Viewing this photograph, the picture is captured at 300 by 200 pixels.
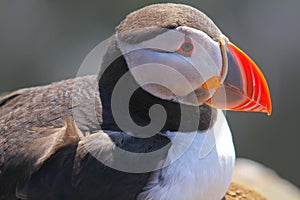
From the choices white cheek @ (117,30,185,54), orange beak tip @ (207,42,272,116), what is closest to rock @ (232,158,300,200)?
orange beak tip @ (207,42,272,116)

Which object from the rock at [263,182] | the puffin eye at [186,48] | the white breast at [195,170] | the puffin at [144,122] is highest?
the puffin eye at [186,48]

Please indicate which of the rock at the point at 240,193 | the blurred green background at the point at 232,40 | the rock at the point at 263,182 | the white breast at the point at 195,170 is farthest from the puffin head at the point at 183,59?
the blurred green background at the point at 232,40

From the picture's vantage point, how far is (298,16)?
6.72 metres

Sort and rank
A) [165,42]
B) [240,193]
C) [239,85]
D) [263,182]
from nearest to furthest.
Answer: [165,42]
[239,85]
[240,193]
[263,182]

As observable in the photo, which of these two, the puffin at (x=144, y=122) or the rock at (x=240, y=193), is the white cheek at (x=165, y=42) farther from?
the rock at (x=240, y=193)

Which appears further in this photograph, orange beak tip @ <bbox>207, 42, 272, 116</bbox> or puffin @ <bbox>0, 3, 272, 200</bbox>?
orange beak tip @ <bbox>207, 42, 272, 116</bbox>

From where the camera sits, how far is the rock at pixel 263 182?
3.98 metres

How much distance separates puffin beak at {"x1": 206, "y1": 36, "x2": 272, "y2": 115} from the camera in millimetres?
2840

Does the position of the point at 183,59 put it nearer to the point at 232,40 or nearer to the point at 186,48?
the point at 186,48

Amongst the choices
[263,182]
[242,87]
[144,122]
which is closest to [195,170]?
[144,122]

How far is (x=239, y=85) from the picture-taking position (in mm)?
2854

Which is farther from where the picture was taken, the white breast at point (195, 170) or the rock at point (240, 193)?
the rock at point (240, 193)

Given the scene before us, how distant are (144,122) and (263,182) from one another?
155 cm

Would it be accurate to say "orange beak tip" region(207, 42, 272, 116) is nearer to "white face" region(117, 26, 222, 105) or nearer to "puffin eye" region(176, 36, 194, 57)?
"white face" region(117, 26, 222, 105)
